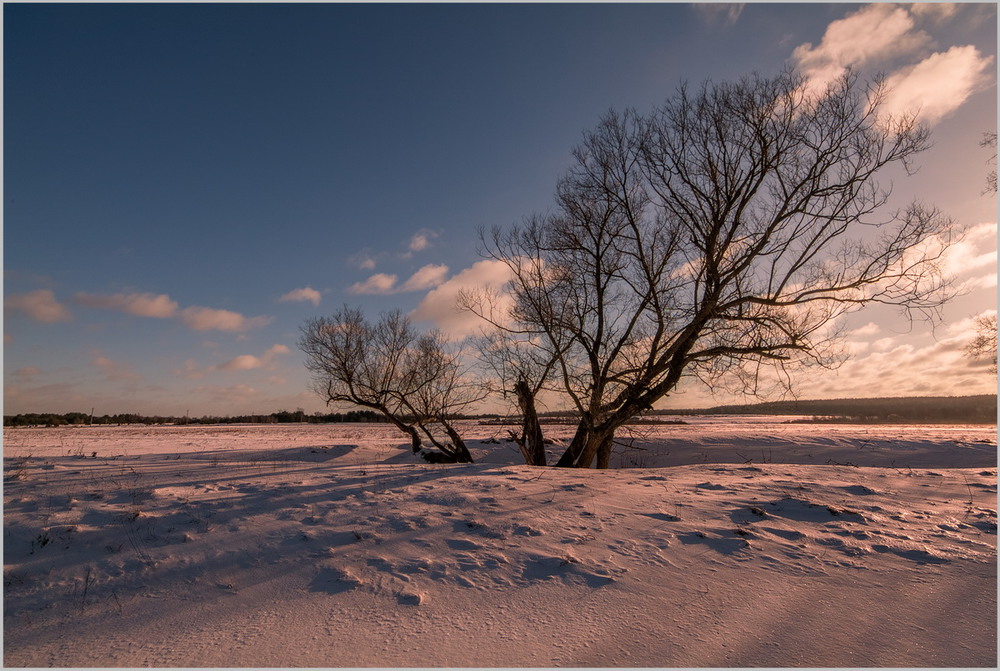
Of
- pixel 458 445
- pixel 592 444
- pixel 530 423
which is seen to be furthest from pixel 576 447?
pixel 458 445

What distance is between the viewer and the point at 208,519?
19.1 ft

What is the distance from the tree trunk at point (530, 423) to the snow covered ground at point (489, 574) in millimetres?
5768

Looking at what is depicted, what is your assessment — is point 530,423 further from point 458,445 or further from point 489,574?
point 489,574

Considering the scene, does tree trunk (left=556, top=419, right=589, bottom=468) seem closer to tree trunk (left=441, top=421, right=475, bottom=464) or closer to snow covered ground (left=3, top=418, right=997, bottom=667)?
tree trunk (left=441, top=421, right=475, bottom=464)

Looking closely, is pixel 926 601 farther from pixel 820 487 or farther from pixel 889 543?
pixel 820 487

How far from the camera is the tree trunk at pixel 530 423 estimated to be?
45.4 ft

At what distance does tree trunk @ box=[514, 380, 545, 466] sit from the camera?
13.8 metres

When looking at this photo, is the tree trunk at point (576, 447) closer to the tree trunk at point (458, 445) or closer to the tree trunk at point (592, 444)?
the tree trunk at point (592, 444)

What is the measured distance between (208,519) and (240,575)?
1579 mm

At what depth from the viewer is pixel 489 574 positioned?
4586 millimetres

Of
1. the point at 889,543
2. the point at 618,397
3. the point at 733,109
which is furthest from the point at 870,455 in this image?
the point at 889,543

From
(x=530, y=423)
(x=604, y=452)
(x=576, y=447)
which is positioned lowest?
(x=604, y=452)

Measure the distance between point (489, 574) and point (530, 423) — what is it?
9.44 m

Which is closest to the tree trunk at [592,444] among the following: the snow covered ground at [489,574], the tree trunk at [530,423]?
the tree trunk at [530,423]
